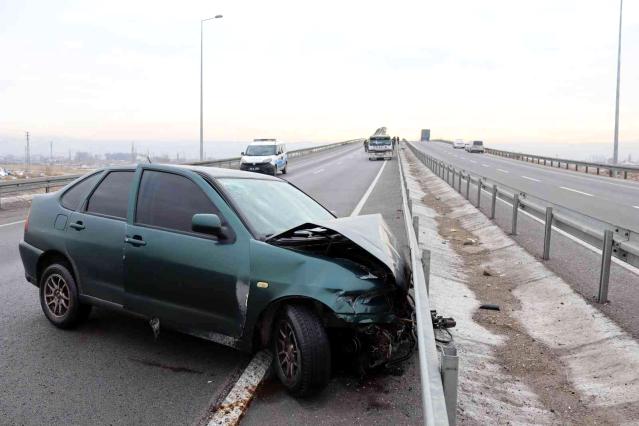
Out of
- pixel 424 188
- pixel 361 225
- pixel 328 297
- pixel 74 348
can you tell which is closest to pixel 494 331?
pixel 361 225

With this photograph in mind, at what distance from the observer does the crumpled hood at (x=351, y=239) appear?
3998mm

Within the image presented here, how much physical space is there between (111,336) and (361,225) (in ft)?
8.21

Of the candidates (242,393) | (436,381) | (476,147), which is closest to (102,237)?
(242,393)

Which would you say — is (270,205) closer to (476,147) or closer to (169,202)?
(169,202)

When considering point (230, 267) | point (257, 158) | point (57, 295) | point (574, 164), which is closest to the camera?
point (230, 267)

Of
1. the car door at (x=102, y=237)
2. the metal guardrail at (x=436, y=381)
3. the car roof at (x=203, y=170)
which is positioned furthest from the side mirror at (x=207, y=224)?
the metal guardrail at (x=436, y=381)

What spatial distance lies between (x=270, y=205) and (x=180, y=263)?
0.96 m

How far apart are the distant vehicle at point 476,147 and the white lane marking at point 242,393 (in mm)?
77324

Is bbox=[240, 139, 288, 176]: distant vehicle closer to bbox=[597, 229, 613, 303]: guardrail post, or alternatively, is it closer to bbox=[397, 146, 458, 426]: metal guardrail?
bbox=[597, 229, 613, 303]: guardrail post

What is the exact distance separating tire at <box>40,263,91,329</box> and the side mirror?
5.56ft

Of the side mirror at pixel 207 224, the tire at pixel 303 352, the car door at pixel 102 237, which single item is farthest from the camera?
the car door at pixel 102 237

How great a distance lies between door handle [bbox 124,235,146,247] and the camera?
15.1 feet

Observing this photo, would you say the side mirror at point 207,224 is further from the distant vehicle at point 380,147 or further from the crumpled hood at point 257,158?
the distant vehicle at point 380,147

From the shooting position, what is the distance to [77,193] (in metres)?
5.47
